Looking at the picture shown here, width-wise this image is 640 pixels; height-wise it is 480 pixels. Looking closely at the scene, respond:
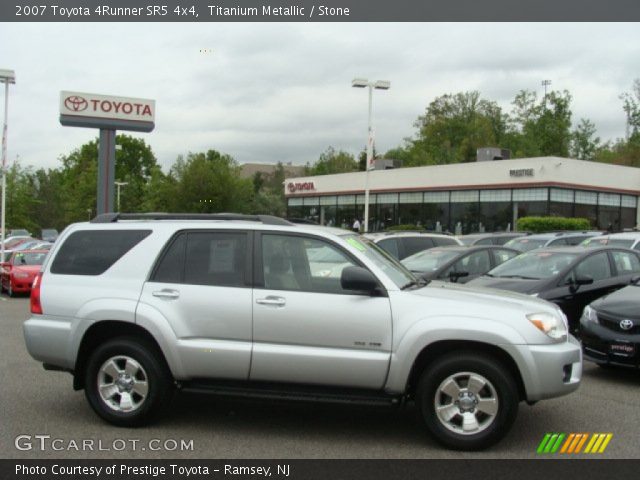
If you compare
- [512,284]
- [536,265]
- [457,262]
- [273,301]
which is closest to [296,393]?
[273,301]

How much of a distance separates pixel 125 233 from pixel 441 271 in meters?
7.24

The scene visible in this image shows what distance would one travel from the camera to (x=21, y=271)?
19.5 meters

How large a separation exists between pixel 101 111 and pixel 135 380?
2964 centimetres

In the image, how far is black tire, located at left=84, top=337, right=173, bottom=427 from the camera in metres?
5.94

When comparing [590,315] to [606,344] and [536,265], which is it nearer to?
[606,344]

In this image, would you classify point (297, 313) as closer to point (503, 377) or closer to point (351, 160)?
point (503, 377)

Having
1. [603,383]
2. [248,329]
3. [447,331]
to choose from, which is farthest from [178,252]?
[603,383]

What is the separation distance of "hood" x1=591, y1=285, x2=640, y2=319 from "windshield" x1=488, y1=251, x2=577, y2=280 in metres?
1.76

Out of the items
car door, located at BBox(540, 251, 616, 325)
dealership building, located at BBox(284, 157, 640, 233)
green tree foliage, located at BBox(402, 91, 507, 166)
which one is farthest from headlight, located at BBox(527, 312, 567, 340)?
green tree foliage, located at BBox(402, 91, 507, 166)

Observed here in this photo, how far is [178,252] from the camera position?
6176 millimetres

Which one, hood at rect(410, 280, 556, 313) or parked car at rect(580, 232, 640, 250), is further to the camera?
parked car at rect(580, 232, 640, 250)

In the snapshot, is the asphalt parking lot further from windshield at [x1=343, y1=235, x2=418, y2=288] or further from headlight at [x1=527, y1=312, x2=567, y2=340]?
windshield at [x1=343, y1=235, x2=418, y2=288]

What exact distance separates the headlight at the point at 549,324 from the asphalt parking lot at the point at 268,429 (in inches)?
37.0

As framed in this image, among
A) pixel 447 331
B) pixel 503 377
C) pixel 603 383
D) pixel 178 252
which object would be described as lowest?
pixel 603 383
